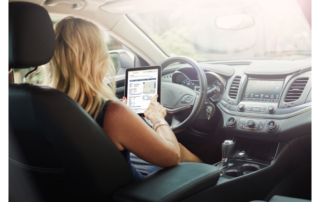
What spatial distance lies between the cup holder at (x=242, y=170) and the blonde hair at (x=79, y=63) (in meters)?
1.09

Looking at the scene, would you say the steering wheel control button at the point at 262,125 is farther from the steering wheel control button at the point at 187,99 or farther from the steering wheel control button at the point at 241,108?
the steering wheel control button at the point at 187,99

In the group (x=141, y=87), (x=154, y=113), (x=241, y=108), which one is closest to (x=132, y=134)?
(x=154, y=113)

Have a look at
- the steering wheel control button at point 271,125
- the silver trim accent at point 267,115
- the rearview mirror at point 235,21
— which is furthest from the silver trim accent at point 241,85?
the rearview mirror at point 235,21

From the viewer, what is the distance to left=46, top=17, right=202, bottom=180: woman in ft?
4.47

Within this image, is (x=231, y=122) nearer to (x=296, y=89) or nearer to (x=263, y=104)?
(x=263, y=104)

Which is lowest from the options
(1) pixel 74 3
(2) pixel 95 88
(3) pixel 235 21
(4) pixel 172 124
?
(4) pixel 172 124

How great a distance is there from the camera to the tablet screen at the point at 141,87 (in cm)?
225

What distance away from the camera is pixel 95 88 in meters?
1.47

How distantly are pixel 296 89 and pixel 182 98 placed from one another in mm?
843

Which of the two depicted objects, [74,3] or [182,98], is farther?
[182,98]

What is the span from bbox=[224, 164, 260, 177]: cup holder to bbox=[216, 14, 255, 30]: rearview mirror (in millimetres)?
1168

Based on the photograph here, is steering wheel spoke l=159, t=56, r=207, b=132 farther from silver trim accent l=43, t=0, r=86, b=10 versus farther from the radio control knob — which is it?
silver trim accent l=43, t=0, r=86, b=10

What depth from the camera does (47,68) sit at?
152 centimetres

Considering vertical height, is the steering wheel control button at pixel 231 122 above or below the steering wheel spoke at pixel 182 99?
below
